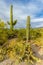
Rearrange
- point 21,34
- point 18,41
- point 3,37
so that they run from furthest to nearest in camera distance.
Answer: point 21,34 < point 3,37 < point 18,41

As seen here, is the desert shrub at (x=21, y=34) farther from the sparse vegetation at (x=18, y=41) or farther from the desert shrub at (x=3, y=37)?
the desert shrub at (x=3, y=37)

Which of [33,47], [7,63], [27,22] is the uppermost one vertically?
[27,22]

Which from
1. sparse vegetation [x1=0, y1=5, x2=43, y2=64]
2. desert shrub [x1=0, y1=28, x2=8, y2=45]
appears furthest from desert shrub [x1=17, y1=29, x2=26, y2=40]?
desert shrub [x1=0, y1=28, x2=8, y2=45]

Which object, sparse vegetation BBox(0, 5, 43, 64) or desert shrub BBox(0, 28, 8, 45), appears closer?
sparse vegetation BBox(0, 5, 43, 64)

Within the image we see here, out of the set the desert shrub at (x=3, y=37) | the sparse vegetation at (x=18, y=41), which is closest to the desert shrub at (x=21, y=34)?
the sparse vegetation at (x=18, y=41)

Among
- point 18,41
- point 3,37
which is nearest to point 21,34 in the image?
point 18,41

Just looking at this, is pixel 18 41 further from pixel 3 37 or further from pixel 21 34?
pixel 3 37

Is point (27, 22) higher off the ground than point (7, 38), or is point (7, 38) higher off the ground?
point (27, 22)

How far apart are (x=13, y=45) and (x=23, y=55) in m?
1.13

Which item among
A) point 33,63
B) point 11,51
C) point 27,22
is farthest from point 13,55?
point 27,22

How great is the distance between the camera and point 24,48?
30.7ft

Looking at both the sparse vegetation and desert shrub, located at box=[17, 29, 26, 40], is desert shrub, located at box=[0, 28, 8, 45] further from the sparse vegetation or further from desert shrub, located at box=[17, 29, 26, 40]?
desert shrub, located at box=[17, 29, 26, 40]

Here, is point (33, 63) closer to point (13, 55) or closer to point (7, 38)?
point (13, 55)

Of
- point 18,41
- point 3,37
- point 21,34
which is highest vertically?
point 21,34
